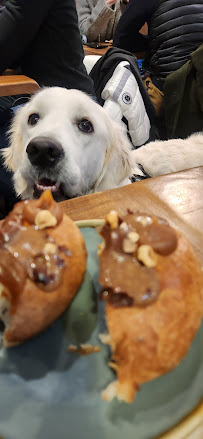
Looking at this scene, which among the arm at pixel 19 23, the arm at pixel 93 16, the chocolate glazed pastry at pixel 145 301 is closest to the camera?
the chocolate glazed pastry at pixel 145 301

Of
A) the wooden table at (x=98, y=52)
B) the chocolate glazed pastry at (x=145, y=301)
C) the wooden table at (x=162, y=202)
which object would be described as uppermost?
the chocolate glazed pastry at (x=145, y=301)

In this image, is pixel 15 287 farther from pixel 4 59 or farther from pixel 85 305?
pixel 4 59

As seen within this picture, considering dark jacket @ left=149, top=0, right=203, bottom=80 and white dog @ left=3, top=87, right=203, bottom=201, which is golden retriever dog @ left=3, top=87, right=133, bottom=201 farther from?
dark jacket @ left=149, top=0, right=203, bottom=80

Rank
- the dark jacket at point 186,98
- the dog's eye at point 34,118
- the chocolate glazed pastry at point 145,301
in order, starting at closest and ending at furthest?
the chocolate glazed pastry at point 145,301 < the dog's eye at point 34,118 < the dark jacket at point 186,98

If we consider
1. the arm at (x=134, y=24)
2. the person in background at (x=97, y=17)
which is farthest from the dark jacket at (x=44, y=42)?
the person in background at (x=97, y=17)

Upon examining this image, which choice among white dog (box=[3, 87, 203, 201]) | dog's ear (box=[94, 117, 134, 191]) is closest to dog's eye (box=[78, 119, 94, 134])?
white dog (box=[3, 87, 203, 201])

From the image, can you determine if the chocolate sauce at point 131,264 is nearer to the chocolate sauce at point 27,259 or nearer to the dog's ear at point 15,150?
the chocolate sauce at point 27,259

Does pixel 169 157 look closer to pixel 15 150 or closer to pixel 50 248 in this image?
pixel 15 150

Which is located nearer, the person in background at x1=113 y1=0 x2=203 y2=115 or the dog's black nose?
the dog's black nose
